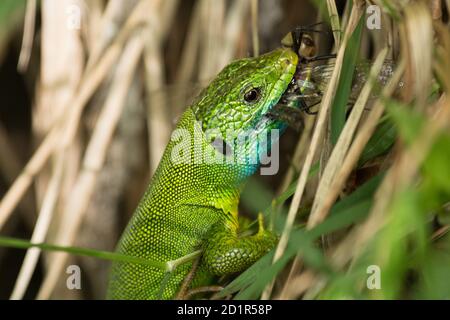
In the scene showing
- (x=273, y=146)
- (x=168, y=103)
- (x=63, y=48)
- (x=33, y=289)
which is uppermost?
(x=63, y=48)

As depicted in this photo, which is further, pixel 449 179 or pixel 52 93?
pixel 52 93

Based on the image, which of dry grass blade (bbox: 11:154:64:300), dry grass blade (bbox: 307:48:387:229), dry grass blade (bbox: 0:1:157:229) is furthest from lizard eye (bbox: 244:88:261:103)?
dry grass blade (bbox: 11:154:64:300)

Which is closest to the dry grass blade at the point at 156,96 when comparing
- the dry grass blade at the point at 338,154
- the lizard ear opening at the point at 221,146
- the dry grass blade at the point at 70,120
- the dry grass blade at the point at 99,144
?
the dry grass blade at the point at 99,144

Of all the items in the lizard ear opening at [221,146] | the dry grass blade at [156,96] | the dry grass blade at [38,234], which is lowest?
the dry grass blade at [38,234]

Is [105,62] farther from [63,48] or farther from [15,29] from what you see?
[15,29]

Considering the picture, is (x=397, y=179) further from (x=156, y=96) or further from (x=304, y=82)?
(x=156, y=96)

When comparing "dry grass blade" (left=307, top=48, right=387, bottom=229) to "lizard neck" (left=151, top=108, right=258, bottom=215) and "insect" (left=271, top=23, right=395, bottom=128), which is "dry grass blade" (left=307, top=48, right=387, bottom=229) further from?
"lizard neck" (left=151, top=108, right=258, bottom=215)

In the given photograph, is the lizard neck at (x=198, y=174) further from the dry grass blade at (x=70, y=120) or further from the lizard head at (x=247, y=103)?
the dry grass blade at (x=70, y=120)

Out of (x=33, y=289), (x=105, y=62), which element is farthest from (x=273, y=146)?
(x=33, y=289)
